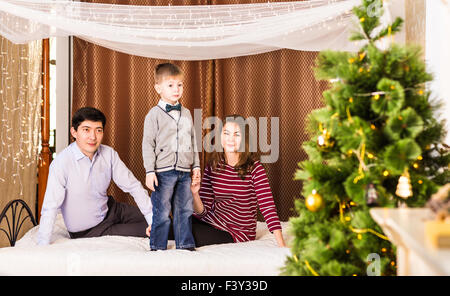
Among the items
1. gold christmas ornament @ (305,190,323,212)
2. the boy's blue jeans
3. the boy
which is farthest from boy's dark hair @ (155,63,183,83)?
gold christmas ornament @ (305,190,323,212)

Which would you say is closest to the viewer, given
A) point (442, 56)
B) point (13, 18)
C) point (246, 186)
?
point (442, 56)

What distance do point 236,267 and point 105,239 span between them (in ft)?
2.51

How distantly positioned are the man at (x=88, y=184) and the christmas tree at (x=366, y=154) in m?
1.26

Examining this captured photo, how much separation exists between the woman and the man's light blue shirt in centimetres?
34

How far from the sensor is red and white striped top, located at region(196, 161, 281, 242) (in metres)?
2.39

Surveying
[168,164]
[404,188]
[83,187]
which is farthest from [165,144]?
[404,188]

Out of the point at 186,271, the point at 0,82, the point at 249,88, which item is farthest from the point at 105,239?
the point at 249,88

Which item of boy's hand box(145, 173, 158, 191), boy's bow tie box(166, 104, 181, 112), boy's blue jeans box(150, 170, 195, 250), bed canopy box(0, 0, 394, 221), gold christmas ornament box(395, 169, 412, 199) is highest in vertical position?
bed canopy box(0, 0, 394, 221)

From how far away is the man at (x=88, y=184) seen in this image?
2402 mm

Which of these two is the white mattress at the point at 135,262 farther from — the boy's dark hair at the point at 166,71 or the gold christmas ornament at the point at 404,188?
the boy's dark hair at the point at 166,71

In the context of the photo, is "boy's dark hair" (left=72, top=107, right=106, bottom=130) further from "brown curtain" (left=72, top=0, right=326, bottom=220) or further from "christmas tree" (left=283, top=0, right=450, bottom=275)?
"christmas tree" (left=283, top=0, right=450, bottom=275)

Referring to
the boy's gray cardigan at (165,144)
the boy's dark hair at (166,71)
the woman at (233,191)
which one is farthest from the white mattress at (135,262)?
the boy's dark hair at (166,71)
